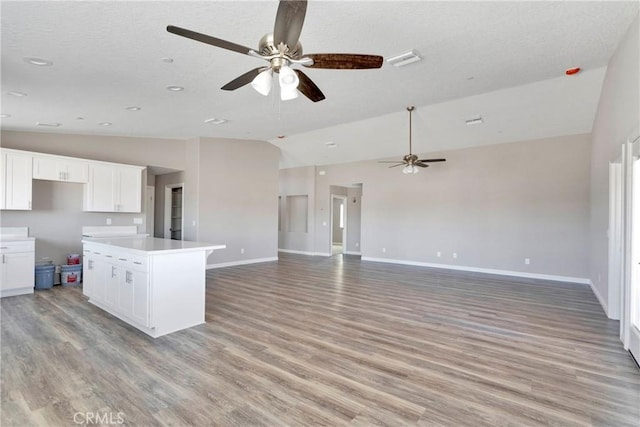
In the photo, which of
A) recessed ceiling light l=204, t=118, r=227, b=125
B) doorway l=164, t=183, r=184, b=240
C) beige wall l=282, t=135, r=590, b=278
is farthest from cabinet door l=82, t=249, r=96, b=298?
beige wall l=282, t=135, r=590, b=278

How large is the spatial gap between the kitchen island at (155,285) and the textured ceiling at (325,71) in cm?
205

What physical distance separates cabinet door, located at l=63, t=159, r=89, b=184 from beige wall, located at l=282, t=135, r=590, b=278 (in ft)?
21.7

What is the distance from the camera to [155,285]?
3.33 m

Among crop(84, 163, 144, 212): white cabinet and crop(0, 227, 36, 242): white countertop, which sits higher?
crop(84, 163, 144, 212): white cabinet

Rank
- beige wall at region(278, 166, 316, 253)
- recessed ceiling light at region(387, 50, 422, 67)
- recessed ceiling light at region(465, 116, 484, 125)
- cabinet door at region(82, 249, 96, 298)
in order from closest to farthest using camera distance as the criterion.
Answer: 1. recessed ceiling light at region(387, 50, 422, 67)
2. cabinet door at region(82, 249, 96, 298)
3. recessed ceiling light at region(465, 116, 484, 125)
4. beige wall at region(278, 166, 316, 253)

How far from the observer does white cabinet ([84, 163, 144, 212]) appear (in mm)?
5934

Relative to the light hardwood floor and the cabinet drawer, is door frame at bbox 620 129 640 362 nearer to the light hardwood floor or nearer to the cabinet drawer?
the light hardwood floor

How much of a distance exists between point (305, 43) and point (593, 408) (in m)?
3.83

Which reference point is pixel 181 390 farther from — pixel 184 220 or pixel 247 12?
pixel 184 220

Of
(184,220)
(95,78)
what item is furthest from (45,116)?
(184,220)

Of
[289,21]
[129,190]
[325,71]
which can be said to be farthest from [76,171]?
[289,21]

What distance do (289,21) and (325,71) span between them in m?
1.99

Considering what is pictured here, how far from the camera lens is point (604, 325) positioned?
380 cm

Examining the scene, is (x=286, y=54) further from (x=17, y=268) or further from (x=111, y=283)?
(x=17, y=268)
